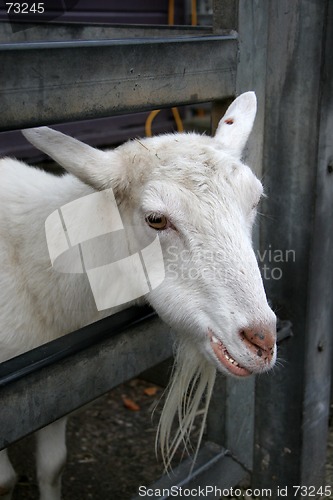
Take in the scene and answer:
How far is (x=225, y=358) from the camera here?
2.00 m

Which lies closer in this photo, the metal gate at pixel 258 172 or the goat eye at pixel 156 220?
the metal gate at pixel 258 172

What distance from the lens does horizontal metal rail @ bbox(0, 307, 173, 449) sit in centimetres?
179

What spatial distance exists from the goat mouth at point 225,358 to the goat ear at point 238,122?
74 cm

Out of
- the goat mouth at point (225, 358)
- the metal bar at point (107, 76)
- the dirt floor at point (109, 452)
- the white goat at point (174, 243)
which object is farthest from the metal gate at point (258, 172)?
the dirt floor at point (109, 452)

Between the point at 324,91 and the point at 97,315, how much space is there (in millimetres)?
1254

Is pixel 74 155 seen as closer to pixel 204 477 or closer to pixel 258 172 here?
pixel 258 172

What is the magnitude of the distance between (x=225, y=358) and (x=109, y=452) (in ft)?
6.73

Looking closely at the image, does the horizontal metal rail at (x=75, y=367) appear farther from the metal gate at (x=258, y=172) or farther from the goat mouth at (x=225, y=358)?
the goat mouth at (x=225, y=358)

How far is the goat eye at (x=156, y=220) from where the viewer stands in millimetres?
2121

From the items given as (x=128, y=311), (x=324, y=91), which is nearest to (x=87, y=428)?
(x=128, y=311)

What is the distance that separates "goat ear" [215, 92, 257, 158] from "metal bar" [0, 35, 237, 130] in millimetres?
89

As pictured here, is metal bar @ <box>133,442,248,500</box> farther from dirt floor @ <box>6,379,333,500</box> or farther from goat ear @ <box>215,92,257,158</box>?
goat ear @ <box>215,92,257,158</box>

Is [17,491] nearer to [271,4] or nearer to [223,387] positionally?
[223,387]

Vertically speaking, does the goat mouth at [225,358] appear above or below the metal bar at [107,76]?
below
